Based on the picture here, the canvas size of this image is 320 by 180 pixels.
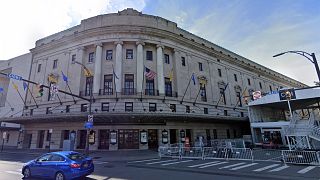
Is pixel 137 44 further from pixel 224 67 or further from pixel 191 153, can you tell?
pixel 224 67

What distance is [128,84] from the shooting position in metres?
30.2

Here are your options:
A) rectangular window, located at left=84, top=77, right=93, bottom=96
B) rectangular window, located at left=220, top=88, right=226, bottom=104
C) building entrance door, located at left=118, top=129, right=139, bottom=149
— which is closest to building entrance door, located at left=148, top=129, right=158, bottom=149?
building entrance door, located at left=118, top=129, right=139, bottom=149

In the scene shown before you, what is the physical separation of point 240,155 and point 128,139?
15133mm

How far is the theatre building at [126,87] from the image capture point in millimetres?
27125

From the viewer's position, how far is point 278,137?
30328 millimetres

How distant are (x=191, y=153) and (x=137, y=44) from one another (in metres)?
19.2

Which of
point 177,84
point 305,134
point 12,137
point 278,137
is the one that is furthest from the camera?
point 12,137

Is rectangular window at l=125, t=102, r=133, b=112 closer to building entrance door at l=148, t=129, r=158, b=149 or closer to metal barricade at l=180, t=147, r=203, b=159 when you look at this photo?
building entrance door at l=148, t=129, r=158, b=149

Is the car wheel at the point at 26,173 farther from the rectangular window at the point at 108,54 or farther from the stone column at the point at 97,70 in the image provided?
the rectangular window at the point at 108,54

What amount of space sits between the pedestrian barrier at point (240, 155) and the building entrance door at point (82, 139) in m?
13.5

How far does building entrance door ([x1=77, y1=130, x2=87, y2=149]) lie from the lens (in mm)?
28084

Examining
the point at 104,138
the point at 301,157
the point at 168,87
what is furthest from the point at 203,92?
the point at 301,157

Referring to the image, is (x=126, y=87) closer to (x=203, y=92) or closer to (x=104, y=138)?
(x=104, y=138)

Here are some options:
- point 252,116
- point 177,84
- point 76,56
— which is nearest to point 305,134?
point 252,116
